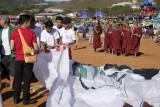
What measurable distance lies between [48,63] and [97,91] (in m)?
1.16

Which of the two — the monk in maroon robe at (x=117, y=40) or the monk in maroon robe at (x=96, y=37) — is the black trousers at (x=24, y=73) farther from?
the monk in maroon robe at (x=96, y=37)

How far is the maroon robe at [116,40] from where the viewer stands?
29.7 feet

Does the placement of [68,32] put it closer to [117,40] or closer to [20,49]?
[20,49]

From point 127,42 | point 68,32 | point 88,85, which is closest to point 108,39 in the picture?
point 127,42

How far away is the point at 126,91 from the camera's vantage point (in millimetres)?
3496

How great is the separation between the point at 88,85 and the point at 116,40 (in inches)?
215

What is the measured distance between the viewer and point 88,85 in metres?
4.06

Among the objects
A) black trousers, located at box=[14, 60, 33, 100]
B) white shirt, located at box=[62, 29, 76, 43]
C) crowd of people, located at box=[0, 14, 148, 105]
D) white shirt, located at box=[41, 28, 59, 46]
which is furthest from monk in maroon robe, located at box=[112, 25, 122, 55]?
black trousers, located at box=[14, 60, 33, 100]

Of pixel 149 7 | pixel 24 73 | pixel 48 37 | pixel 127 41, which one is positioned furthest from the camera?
pixel 149 7

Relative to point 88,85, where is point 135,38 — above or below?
above

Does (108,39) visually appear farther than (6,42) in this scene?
Yes

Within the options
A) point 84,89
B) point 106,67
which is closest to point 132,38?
point 106,67

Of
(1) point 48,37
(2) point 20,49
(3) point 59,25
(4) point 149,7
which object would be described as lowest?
(2) point 20,49

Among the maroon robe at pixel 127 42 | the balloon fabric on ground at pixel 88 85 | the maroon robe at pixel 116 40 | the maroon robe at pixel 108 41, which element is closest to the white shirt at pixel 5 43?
the balloon fabric on ground at pixel 88 85
